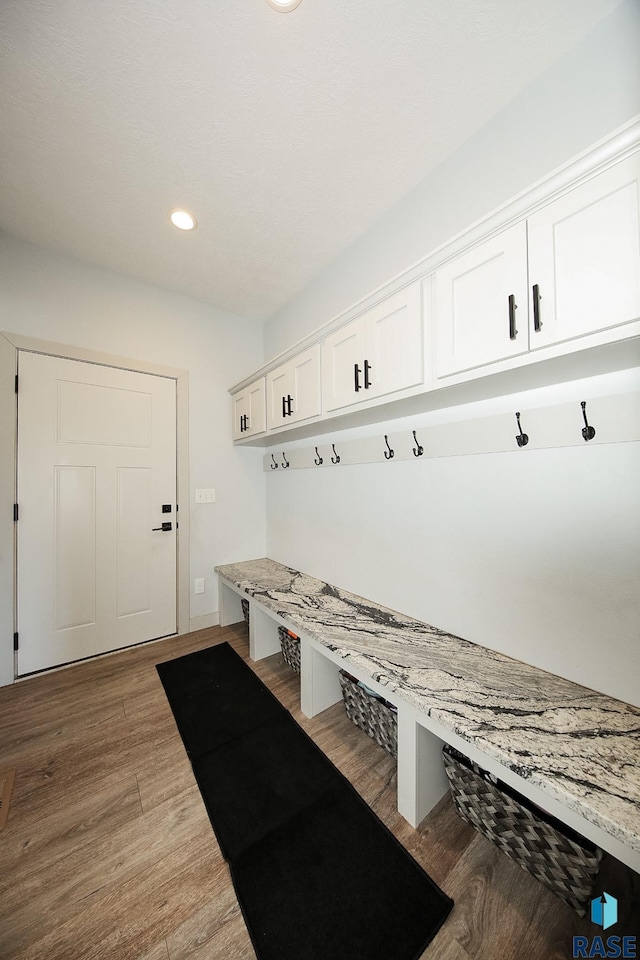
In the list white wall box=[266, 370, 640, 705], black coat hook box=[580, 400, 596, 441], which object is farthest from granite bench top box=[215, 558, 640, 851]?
black coat hook box=[580, 400, 596, 441]

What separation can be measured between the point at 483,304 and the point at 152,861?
224 centimetres

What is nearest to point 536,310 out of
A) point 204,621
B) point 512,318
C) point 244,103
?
point 512,318

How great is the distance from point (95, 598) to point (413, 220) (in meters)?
3.20

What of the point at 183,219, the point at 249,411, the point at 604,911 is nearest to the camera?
the point at 604,911

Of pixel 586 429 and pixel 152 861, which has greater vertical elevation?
pixel 586 429

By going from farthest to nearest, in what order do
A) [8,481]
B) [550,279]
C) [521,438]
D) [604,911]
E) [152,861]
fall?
1. [8,481]
2. [521,438]
3. [152,861]
4. [550,279]
5. [604,911]

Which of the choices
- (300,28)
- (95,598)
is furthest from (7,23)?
(95,598)

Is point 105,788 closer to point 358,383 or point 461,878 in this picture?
point 461,878

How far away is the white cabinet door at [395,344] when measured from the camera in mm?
1355

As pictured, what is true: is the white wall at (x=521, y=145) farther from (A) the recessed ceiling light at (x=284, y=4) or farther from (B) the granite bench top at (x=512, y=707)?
(B) the granite bench top at (x=512, y=707)

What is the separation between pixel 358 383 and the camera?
1.63 m

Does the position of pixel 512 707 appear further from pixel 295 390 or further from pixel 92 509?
pixel 92 509

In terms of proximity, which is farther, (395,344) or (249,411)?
(249,411)

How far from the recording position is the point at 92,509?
2.33 m
